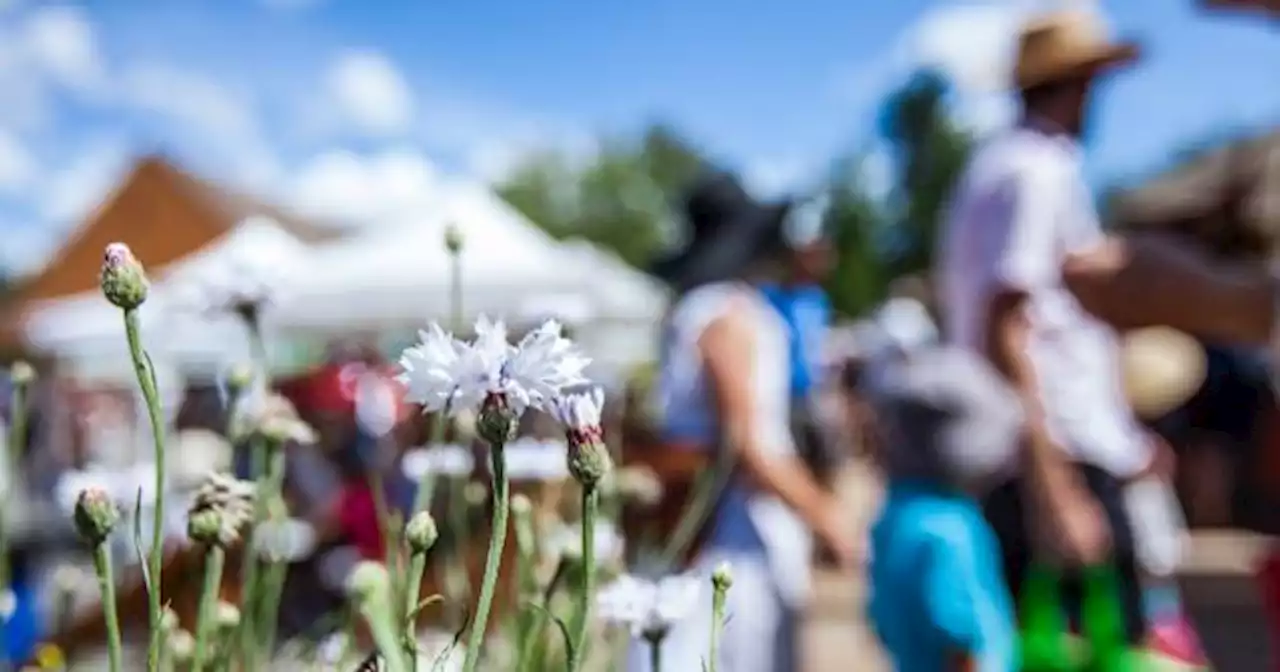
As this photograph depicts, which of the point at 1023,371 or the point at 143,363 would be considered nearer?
the point at 143,363

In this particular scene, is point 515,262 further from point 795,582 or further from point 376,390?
point 795,582

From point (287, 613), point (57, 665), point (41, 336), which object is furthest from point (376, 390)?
point (41, 336)

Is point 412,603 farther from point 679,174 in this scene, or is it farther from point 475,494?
point 679,174

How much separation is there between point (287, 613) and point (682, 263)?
43.5 inches

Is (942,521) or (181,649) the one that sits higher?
(942,521)

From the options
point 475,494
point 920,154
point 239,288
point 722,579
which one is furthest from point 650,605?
point 920,154

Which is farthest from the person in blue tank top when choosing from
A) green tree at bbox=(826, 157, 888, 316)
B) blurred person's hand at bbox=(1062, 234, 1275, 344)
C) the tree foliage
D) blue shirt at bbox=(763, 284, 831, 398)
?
the tree foliage

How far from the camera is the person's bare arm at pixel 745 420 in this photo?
2.99 m

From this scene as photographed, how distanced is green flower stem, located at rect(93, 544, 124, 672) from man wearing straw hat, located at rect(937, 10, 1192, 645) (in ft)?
6.53

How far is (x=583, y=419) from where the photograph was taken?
837 millimetres

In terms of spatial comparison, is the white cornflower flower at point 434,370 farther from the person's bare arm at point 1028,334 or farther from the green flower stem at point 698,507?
the person's bare arm at point 1028,334

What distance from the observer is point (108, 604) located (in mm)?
808

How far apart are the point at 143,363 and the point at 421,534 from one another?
0.16m

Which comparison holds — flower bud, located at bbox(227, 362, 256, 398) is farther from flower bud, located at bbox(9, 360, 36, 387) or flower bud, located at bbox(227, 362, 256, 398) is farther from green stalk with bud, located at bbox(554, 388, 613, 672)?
green stalk with bud, located at bbox(554, 388, 613, 672)
